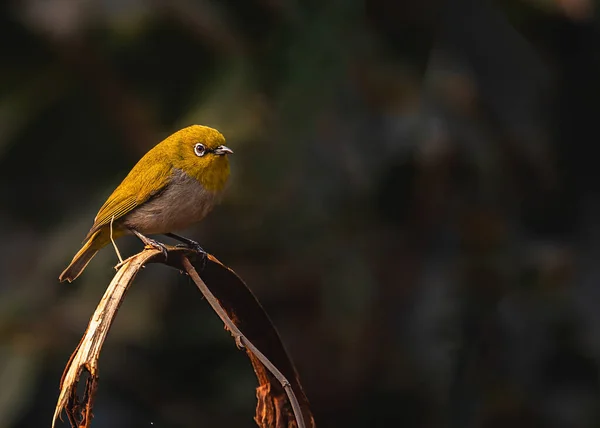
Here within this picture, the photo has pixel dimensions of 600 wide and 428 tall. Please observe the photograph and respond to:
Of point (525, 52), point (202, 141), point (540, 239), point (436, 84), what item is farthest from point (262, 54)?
point (202, 141)

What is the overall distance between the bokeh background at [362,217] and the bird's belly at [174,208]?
156 cm

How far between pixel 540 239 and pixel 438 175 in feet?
1.88

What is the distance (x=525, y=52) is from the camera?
443 centimetres

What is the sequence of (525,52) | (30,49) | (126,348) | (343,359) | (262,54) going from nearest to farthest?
(525,52)
(262,54)
(343,359)
(126,348)
(30,49)

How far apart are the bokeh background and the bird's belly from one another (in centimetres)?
156

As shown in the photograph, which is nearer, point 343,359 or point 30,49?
point 343,359

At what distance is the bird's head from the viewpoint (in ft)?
8.58

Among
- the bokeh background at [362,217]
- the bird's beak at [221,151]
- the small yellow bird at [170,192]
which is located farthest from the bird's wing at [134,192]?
the bokeh background at [362,217]

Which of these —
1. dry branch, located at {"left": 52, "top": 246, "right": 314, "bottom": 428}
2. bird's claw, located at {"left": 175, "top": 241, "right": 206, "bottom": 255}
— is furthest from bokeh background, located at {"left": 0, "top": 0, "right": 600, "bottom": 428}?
dry branch, located at {"left": 52, "top": 246, "right": 314, "bottom": 428}

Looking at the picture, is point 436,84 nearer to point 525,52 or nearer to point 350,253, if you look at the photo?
point 525,52

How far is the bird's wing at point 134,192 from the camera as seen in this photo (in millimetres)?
2590

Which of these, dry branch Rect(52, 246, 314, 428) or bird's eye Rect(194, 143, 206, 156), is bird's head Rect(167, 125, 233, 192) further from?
dry branch Rect(52, 246, 314, 428)

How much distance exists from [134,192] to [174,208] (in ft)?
0.44

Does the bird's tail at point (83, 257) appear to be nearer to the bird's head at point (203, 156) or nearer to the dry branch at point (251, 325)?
the bird's head at point (203, 156)
